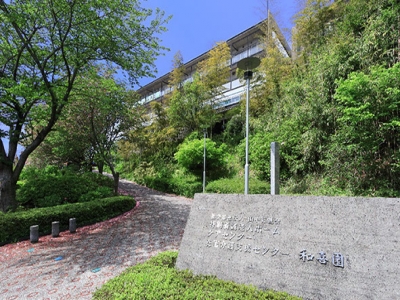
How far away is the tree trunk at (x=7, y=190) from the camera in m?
6.07

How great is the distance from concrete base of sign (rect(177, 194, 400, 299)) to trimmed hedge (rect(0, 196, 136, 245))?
4.85 m

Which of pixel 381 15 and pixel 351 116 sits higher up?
pixel 381 15

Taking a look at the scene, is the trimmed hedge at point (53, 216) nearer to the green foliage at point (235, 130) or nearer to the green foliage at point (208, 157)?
the green foliage at point (208, 157)

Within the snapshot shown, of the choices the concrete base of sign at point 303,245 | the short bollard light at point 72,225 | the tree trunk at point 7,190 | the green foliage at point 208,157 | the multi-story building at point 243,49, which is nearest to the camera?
the concrete base of sign at point 303,245

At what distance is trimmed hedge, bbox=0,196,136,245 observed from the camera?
4977 mm

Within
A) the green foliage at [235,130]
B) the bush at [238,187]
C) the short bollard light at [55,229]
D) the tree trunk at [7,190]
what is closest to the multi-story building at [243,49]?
the green foliage at [235,130]

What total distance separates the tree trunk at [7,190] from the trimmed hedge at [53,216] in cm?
109

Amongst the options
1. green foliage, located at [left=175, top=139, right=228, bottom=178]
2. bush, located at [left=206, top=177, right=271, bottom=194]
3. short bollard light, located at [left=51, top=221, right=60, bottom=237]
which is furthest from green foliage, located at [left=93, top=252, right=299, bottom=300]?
green foliage, located at [left=175, top=139, right=228, bottom=178]

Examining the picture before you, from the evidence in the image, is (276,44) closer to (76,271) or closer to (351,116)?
(351,116)

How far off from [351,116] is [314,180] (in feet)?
9.36

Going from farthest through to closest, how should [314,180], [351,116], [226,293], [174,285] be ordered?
[314,180] < [351,116] < [174,285] < [226,293]

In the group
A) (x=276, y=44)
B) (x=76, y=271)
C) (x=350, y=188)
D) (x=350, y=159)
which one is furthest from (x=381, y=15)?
(x=76, y=271)

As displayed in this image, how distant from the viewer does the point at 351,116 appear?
533cm

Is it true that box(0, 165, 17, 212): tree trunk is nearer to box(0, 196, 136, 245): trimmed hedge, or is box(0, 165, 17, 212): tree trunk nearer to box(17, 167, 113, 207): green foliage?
box(17, 167, 113, 207): green foliage
